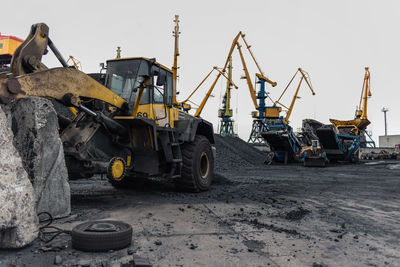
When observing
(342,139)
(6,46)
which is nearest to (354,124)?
(342,139)

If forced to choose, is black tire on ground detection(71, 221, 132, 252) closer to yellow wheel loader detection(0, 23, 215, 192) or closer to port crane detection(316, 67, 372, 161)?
yellow wheel loader detection(0, 23, 215, 192)

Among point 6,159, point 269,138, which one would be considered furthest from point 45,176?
point 269,138

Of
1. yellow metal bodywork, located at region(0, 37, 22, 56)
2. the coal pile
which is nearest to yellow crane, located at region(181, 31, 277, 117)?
the coal pile

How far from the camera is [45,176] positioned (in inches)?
165

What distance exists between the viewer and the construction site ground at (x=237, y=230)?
3.07m

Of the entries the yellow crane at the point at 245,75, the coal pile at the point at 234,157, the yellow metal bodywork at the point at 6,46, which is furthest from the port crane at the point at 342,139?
the yellow metal bodywork at the point at 6,46

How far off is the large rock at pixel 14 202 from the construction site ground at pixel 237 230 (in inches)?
5.3

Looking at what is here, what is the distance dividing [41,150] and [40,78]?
967mm

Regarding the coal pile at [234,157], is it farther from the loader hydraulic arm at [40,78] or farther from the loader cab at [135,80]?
the loader hydraulic arm at [40,78]

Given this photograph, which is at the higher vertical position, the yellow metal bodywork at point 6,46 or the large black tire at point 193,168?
the yellow metal bodywork at point 6,46

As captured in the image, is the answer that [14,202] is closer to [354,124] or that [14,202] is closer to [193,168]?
[193,168]

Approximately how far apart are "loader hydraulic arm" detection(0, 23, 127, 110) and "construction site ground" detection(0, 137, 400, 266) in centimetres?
170

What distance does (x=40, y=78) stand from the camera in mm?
4293

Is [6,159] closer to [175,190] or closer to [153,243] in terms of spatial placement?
[153,243]
